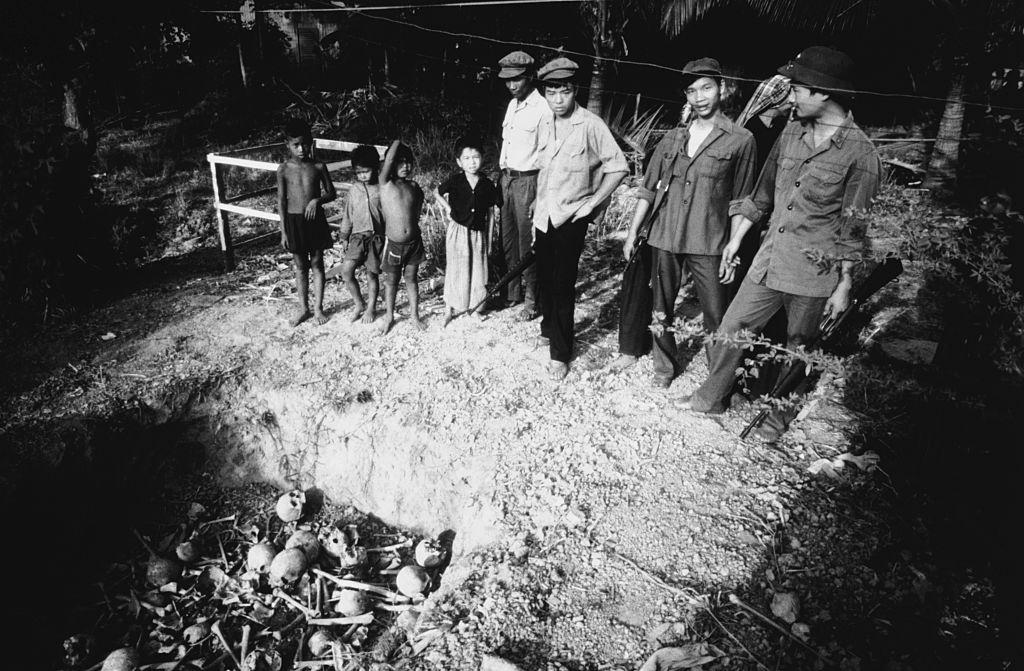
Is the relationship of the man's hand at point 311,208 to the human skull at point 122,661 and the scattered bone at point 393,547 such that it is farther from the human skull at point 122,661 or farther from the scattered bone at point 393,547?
the human skull at point 122,661

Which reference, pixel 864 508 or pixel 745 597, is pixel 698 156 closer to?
pixel 864 508

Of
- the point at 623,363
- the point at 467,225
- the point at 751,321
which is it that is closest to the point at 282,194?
the point at 467,225

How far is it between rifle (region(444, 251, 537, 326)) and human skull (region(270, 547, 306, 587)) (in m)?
1.96

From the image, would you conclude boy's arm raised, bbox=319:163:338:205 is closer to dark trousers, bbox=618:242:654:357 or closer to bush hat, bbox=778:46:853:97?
dark trousers, bbox=618:242:654:357

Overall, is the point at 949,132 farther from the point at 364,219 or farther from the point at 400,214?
the point at 364,219

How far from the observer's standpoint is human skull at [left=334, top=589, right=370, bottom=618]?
3320mm

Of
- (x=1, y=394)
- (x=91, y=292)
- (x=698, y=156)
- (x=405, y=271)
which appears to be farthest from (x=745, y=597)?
(x=91, y=292)

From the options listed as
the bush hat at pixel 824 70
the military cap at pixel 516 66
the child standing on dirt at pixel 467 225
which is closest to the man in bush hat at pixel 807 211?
the bush hat at pixel 824 70

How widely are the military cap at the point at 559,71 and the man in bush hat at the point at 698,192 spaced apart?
659 mm

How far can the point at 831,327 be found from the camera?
3.19 meters

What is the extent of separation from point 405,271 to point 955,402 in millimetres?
3374

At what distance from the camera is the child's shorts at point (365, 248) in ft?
14.8

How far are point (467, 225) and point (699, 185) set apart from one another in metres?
1.75

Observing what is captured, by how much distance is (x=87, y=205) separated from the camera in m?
5.30
